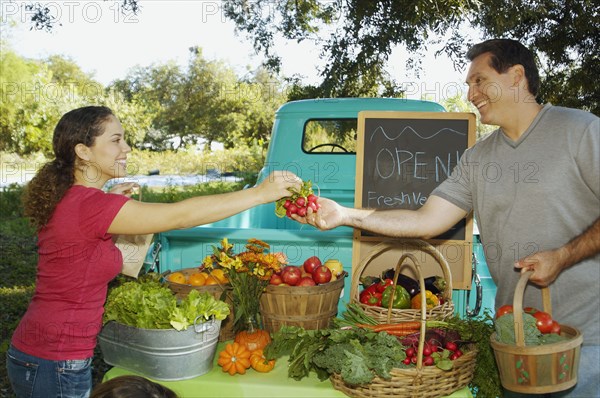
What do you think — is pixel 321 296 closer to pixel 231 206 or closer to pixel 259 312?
pixel 259 312

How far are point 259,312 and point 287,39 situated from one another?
741 centimetres

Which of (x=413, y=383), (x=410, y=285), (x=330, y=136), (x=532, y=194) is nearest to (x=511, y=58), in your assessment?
(x=532, y=194)

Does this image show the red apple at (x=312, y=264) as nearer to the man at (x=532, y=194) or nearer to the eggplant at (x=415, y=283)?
the man at (x=532, y=194)

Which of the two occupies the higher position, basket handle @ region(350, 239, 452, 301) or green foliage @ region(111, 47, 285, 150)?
green foliage @ region(111, 47, 285, 150)

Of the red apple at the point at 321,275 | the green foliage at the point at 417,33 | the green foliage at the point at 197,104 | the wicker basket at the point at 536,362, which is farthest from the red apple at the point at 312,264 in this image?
the green foliage at the point at 197,104

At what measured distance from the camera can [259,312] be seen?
3.10 metres

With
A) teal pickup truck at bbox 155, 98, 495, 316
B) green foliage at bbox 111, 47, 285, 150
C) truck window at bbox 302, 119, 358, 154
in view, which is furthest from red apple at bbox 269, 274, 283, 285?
green foliage at bbox 111, 47, 285, 150

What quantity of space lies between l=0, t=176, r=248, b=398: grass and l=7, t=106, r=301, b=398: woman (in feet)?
2.81

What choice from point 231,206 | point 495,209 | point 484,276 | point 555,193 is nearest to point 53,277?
point 231,206

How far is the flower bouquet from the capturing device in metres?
2.93

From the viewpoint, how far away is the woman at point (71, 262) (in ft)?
7.95

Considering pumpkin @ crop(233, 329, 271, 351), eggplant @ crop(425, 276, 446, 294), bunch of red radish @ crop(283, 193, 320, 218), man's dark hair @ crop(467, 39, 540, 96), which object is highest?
man's dark hair @ crop(467, 39, 540, 96)

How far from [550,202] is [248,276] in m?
1.47

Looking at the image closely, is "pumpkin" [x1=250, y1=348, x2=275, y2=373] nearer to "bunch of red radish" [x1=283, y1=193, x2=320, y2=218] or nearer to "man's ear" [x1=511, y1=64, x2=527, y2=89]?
"bunch of red radish" [x1=283, y1=193, x2=320, y2=218]
